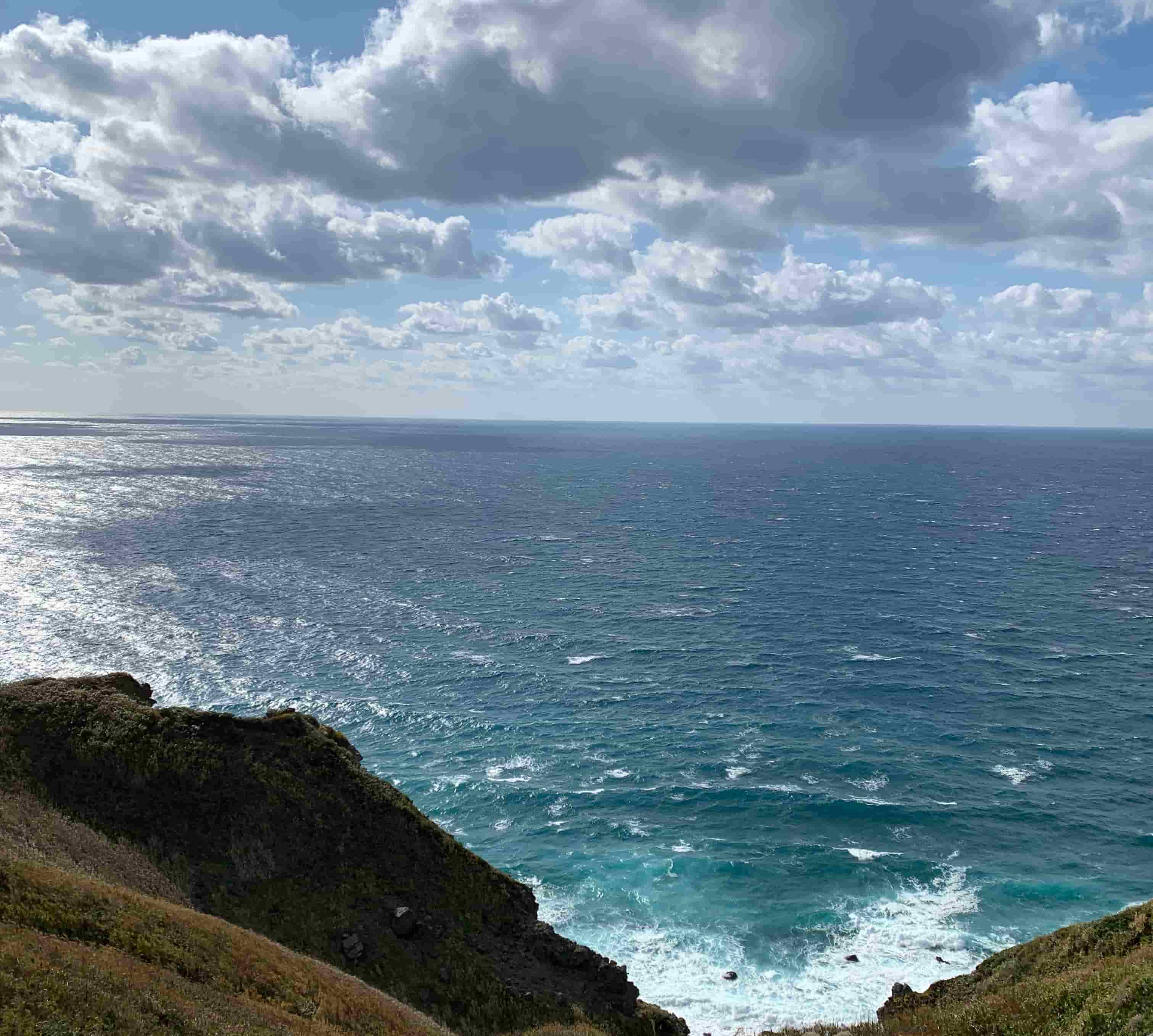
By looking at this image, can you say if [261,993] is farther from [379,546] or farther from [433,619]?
[379,546]

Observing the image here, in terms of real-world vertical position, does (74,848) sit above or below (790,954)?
above

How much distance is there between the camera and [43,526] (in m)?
165

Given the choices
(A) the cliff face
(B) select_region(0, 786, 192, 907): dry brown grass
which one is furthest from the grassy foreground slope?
(B) select_region(0, 786, 192, 907): dry brown grass

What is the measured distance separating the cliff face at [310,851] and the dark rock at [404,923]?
80mm

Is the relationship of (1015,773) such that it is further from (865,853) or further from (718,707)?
(718,707)

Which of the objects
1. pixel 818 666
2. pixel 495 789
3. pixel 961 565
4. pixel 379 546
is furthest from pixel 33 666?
pixel 961 565

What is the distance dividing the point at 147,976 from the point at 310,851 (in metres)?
19.1

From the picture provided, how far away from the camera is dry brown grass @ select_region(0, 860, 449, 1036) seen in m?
23.4

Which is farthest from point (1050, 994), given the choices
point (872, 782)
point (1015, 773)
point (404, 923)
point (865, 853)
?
point (1015, 773)

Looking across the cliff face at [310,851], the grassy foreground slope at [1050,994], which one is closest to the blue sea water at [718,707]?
the cliff face at [310,851]

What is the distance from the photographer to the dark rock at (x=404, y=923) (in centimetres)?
4194

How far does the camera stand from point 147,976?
1065 inches

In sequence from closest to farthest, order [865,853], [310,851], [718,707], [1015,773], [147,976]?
[147,976]
[310,851]
[865,853]
[1015,773]
[718,707]

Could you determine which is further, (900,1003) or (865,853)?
(865,853)
